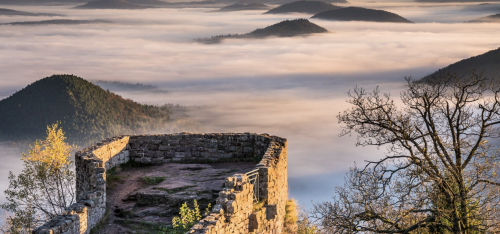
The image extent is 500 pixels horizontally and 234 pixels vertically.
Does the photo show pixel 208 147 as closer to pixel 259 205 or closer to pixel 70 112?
pixel 259 205

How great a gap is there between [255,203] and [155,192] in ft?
12.2

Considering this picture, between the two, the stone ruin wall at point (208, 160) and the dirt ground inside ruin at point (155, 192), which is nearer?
the stone ruin wall at point (208, 160)

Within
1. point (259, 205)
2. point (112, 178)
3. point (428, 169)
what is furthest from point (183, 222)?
point (428, 169)

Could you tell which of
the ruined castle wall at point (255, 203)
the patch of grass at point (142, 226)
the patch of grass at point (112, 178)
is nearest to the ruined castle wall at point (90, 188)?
the patch of grass at point (112, 178)

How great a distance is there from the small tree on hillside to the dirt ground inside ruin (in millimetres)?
15699

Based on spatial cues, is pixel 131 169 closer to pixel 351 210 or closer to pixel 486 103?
pixel 351 210

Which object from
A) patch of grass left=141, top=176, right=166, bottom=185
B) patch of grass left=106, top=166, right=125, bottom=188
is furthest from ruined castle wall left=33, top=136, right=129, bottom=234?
patch of grass left=141, top=176, right=166, bottom=185

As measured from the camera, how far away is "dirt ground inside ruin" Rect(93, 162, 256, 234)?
865 inches

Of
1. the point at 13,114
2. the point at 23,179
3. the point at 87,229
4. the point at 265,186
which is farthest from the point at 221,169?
the point at 13,114

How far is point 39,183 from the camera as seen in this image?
44.2 meters

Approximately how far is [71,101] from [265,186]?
148811 mm

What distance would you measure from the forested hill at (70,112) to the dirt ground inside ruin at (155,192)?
413 ft

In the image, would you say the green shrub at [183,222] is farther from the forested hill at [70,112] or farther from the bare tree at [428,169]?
the forested hill at [70,112]

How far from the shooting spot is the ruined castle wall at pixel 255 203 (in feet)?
64.6
